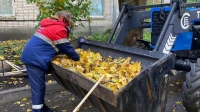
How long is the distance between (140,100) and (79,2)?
13.7 ft

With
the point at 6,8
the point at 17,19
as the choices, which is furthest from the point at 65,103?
the point at 6,8

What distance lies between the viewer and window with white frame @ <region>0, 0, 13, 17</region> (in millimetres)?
11112

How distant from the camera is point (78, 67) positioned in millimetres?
3855

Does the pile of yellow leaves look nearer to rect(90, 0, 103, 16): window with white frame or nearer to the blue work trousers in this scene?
the blue work trousers

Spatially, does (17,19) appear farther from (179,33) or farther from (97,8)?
(179,33)

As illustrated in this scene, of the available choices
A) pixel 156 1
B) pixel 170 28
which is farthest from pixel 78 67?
pixel 156 1

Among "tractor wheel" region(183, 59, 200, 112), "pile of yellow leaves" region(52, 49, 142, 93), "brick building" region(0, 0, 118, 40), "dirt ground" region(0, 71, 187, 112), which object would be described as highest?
"brick building" region(0, 0, 118, 40)

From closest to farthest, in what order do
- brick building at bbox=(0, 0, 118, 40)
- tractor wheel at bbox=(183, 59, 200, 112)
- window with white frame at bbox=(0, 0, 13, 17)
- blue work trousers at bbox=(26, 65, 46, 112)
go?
tractor wheel at bbox=(183, 59, 200, 112), blue work trousers at bbox=(26, 65, 46, 112), brick building at bbox=(0, 0, 118, 40), window with white frame at bbox=(0, 0, 13, 17)

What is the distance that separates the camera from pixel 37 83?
4207 mm

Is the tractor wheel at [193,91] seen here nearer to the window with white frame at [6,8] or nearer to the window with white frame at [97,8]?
the window with white frame at [6,8]

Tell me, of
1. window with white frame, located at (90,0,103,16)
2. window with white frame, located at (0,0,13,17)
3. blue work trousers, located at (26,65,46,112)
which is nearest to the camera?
blue work trousers, located at (26,65,46,112)

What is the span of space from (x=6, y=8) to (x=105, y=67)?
858 centimetres

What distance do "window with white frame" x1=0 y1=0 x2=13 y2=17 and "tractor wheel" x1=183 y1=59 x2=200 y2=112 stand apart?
916 centimetres

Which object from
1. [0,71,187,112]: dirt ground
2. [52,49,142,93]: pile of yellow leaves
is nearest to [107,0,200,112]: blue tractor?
[52,49,142,93]: pile of yellow leaves
